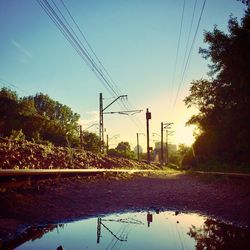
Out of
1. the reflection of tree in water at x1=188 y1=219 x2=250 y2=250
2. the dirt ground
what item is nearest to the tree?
the dirt ground

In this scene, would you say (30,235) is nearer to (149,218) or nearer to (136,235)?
(136,235)

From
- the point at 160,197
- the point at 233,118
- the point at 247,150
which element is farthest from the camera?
the point at 233,118

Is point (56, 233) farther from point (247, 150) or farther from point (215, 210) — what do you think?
point (247, 150)

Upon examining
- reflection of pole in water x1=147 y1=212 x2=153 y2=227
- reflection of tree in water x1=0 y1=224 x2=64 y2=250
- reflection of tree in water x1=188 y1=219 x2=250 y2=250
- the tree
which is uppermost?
the tree

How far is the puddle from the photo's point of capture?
4.04 meters

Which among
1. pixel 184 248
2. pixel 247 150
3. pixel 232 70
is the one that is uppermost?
pixel 232 70

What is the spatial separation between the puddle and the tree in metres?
13.4

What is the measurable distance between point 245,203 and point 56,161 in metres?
9.28

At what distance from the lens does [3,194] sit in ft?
19.5

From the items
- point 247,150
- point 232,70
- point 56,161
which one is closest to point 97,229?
point 56,161

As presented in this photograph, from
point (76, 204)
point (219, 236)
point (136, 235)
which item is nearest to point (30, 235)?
point (136, 235)

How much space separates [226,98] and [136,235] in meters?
23.3

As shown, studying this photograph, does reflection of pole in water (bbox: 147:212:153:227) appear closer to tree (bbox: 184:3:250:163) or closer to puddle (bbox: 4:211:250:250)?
puddle (bbox: 4:211:250:250)

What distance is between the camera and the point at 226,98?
25.9 metres
